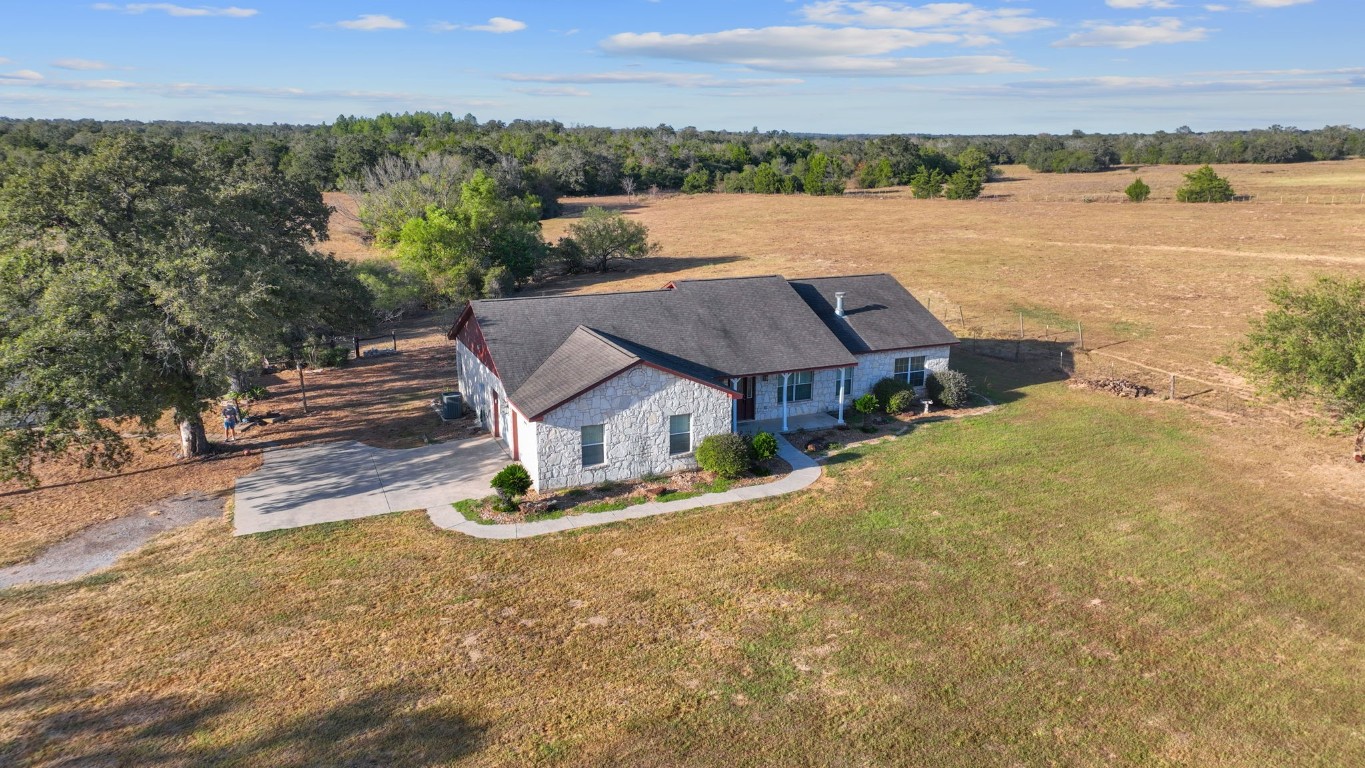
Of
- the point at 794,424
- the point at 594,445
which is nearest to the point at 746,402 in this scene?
the point at 794,424

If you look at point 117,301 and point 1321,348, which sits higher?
point 117,301

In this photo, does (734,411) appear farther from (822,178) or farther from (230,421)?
(822,178)

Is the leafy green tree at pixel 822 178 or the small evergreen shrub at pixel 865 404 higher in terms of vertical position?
the leafy green tree at pixel 822 178

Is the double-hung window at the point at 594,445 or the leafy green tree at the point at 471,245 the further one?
the leafy green tree at the point at 471,245

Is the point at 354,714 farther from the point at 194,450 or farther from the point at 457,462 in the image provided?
the point at 194,450

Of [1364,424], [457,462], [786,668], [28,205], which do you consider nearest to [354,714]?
[786,668]

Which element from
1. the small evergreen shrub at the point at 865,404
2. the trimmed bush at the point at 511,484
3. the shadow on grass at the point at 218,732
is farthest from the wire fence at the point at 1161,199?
the shadow on grass at the point at 218,732

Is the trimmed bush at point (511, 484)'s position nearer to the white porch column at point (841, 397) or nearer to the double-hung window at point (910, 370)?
the white porch column at point (841, 397)

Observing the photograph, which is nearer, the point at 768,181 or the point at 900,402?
the point at 900,402
